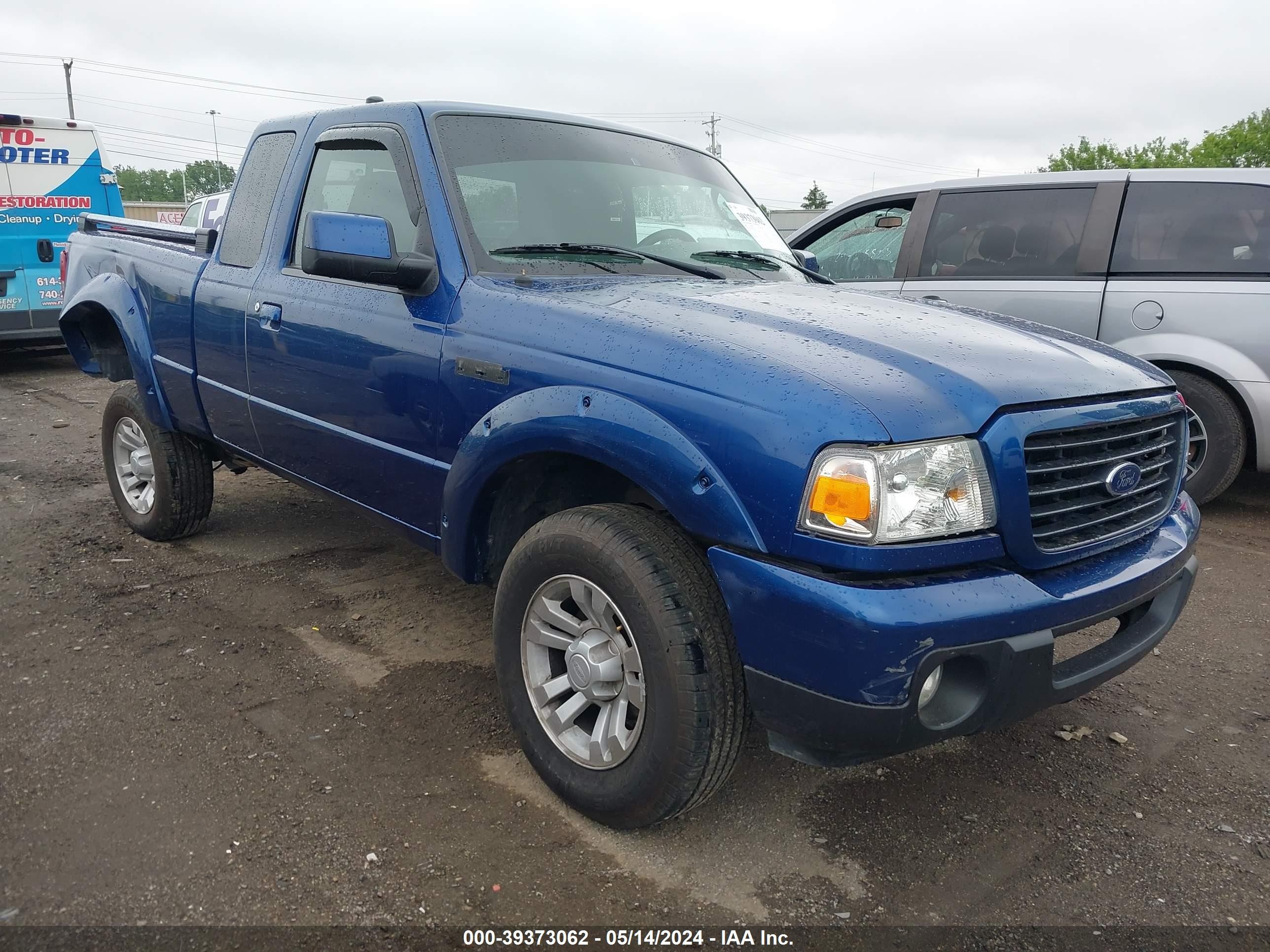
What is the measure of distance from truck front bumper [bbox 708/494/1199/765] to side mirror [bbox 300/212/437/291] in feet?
4.39

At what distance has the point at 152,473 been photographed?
4.64 meters

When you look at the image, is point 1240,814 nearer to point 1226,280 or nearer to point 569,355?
point 569,355

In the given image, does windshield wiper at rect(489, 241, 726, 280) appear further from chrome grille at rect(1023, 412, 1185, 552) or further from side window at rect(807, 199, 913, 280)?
side window at rect(807, 199, 913, 280)

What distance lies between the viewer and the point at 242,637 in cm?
365

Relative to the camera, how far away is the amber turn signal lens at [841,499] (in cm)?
199

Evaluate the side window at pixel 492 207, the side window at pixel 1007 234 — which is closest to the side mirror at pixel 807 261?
the side window at pixel 492 207

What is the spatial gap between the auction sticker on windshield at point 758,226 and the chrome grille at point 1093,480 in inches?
65.6

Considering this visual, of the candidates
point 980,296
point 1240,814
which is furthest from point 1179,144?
point 1240,814

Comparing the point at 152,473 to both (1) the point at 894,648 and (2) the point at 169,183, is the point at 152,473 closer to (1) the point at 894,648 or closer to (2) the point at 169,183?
(1) the point at 894,648

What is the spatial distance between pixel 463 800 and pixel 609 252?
1.75 meters

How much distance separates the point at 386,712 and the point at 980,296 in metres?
4.39

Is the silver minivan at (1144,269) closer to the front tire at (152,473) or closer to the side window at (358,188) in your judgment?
the side window at (358,188)

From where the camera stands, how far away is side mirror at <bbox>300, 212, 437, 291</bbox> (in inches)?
110

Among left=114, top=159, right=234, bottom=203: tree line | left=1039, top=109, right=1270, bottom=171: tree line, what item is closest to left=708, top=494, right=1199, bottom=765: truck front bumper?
left=1039, top=109, right=1270, bottom=171: tree line
